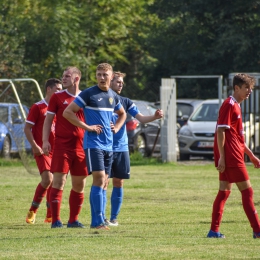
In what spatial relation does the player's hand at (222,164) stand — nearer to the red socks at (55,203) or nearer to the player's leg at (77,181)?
the player's leg at (77,181)

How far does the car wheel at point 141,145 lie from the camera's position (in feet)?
85.4

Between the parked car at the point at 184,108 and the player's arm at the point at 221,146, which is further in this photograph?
the parked car at the point at 184,108

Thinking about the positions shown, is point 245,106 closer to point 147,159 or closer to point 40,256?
point 147,159

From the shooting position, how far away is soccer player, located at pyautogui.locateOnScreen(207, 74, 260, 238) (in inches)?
362

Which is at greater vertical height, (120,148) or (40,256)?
(120,148)

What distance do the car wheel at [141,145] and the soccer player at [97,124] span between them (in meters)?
15.7

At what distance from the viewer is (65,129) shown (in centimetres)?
1057

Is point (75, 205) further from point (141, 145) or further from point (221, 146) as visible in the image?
point (141, 145)

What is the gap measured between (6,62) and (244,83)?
22.3 meters

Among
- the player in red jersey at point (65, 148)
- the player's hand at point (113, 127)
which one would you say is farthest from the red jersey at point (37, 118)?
the player's hand at point (113, 127)

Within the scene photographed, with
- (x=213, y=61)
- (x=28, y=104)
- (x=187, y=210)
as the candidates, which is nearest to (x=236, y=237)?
(x=187, y=210)

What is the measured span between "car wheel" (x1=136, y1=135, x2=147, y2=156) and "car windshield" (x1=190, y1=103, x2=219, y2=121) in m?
1.65

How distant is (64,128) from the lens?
416 inches

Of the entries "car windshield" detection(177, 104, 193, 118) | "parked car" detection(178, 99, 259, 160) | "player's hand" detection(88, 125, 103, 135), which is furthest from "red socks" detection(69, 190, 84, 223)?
"car windshield" detection(177, 104, 193, 118)
